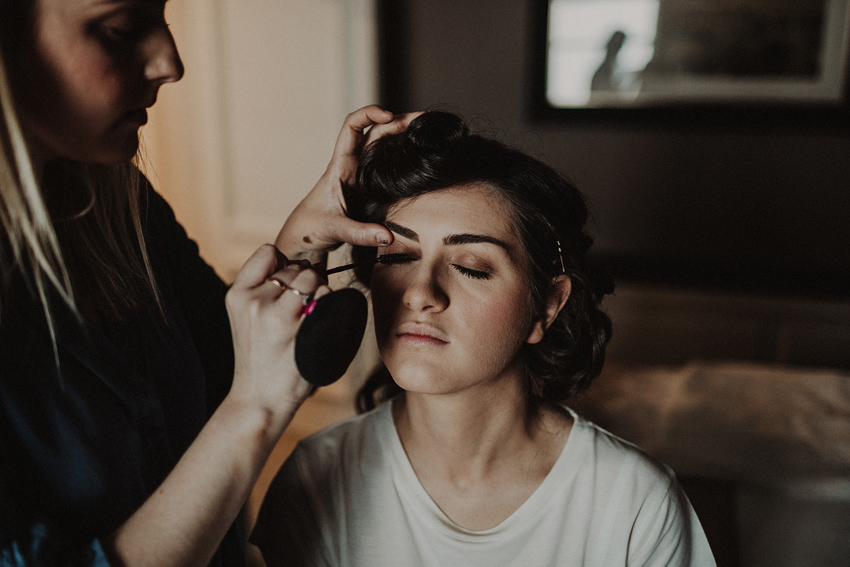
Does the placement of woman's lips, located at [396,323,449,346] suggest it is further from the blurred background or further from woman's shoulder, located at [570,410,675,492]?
the blurred background

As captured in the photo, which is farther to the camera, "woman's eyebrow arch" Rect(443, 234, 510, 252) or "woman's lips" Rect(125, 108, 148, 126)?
"woman's eyebrow arch" Rect(443, 234, 510, 252)

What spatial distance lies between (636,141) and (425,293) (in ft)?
6.83

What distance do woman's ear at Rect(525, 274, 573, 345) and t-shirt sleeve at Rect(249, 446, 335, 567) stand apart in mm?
483

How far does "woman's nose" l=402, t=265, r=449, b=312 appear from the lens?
0.92 meters

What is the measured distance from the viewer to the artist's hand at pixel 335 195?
102 centimetres

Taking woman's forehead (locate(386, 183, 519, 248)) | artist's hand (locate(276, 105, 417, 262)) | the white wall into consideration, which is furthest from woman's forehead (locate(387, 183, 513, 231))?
the white wall

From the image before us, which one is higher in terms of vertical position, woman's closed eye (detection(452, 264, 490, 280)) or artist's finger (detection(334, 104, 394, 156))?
artist's finger (detection(334, 104, 394, 156))

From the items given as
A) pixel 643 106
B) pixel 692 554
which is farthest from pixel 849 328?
pixel 692 554

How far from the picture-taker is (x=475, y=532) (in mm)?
1015

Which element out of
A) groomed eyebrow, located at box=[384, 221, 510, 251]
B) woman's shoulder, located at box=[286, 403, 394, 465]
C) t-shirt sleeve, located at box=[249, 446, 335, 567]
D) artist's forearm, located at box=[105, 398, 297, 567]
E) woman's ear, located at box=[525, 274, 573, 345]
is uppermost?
groomed eyebrow, located at box=[384, 221, 510, 251]

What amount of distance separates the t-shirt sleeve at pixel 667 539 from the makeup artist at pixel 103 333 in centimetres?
61

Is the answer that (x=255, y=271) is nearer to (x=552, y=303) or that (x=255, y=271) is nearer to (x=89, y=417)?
(x=89, y=417)

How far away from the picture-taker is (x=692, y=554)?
100 centimetres

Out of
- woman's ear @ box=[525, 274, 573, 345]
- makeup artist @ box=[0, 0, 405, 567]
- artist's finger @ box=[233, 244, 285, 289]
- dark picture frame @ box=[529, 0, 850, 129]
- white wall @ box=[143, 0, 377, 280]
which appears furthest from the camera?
white wall @ box=[143, 0, 377, 280]
